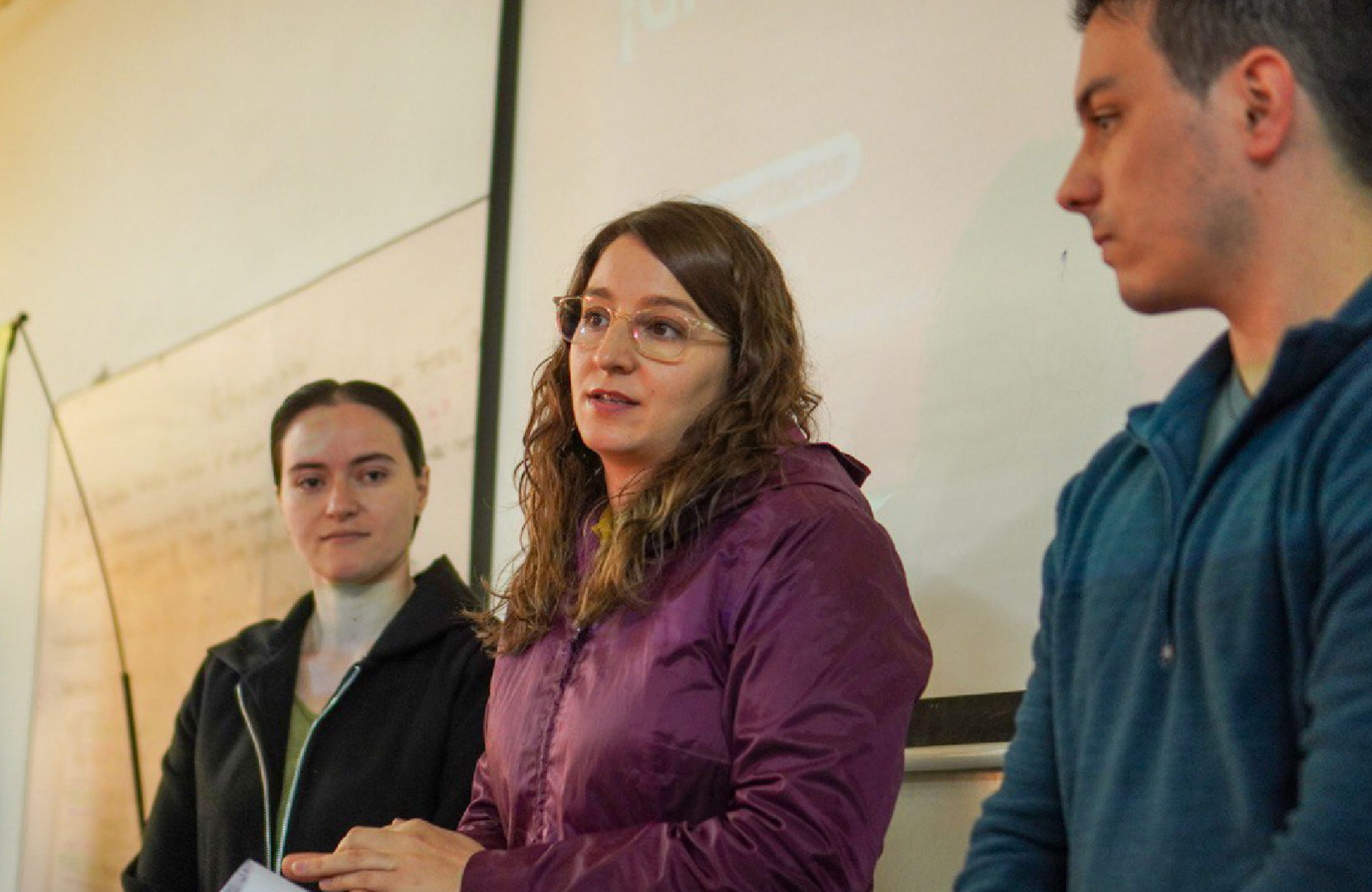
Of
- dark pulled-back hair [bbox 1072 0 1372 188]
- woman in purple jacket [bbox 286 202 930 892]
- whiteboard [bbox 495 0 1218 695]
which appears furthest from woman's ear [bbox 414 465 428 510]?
dark pulled-back hair [bbox 1072 0 1372 188]

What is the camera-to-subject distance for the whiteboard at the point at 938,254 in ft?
6.34

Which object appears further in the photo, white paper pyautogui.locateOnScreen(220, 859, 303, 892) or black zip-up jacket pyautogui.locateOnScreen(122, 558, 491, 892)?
black zip-up jacket pyautogui.locateOnScreen(122, 558, 491, 892)

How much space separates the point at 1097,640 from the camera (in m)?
1.10

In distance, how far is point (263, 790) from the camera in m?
2.39

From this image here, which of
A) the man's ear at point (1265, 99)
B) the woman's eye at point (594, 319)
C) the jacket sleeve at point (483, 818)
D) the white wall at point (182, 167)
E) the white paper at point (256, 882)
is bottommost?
the jacket sleeve at point (483, 818)

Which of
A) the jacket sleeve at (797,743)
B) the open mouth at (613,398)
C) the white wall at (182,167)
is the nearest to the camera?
the jacket sleeve at (797,743)

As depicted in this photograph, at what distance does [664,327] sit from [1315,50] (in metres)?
0.89

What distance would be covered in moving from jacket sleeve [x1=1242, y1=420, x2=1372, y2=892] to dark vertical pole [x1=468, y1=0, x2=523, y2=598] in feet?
6.92

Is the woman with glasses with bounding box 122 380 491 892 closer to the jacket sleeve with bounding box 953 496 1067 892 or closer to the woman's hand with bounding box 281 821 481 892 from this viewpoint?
the woman's hand with bounding box 281 821 481 892

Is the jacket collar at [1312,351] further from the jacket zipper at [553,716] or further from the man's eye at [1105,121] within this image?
the jacket zipper at [553,716]

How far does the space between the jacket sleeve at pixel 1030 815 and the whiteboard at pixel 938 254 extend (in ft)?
2.29

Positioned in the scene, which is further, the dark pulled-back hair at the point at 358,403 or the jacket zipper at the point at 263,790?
the dark pulled-back hair at the point at 358,403

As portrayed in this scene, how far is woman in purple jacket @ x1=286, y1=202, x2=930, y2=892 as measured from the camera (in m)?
1.49

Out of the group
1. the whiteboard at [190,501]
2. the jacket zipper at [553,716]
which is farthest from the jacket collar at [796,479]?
the whiteboard at [190,501]
